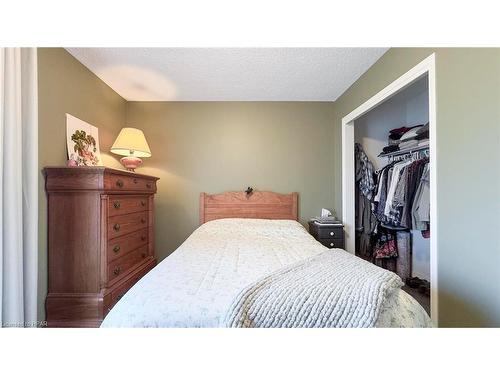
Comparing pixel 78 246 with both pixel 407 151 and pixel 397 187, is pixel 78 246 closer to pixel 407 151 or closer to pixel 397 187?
pixel 397 187

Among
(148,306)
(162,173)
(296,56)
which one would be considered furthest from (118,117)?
(148,306)

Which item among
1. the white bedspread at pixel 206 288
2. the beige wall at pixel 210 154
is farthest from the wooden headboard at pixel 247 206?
the white bedspread at pixel 206 288

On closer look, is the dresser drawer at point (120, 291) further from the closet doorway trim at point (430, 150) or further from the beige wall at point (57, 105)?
the closet doorway trim at point (430, 150)

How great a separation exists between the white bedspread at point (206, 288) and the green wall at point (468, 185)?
50 centimetres

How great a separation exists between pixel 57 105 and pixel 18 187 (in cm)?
77

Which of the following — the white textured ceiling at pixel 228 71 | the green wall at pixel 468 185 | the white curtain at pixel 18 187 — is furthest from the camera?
the white textured ceiling at pixel 228 71

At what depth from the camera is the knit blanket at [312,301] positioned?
72cm

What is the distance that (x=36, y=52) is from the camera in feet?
4.70

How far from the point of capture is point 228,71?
206 cm

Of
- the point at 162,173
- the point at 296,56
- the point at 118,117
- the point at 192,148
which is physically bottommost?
the point at 162,173

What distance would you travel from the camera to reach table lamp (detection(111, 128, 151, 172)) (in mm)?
2262

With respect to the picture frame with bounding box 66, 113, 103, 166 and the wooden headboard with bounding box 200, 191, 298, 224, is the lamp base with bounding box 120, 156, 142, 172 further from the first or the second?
the wooden headboard with bounding box 200, 191, 298, 224
